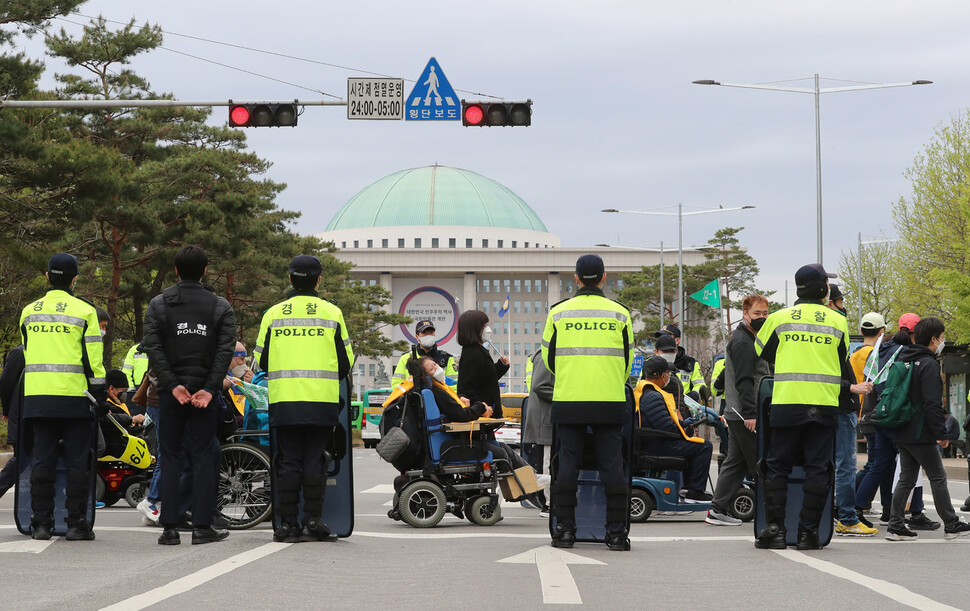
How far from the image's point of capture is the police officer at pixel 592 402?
8.93m

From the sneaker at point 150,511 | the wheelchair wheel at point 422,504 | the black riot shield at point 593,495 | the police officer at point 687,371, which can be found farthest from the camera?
the police officer at point 687,371

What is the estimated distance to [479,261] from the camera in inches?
5787

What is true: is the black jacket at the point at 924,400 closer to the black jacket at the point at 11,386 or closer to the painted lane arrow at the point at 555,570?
the painted lane arrow at the point at 555,570

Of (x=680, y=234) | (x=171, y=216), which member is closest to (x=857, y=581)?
(x=171, y=216)

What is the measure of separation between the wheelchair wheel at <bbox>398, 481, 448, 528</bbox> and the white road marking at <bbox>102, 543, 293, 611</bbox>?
2.36m

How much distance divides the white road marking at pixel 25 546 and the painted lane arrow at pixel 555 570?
119 inches

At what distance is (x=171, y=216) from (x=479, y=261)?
109 m

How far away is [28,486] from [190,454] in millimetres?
1409

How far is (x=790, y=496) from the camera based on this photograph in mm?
9516

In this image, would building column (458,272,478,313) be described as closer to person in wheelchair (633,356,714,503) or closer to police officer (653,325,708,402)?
police officer (653,325,708,402)

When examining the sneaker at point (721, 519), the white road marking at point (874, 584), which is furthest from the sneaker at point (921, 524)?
the white road marking at point (874, 584)

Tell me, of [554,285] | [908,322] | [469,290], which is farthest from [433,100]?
[554,285]

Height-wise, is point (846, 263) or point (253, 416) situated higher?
point (846, 263)

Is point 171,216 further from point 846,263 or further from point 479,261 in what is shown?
point 479,261
